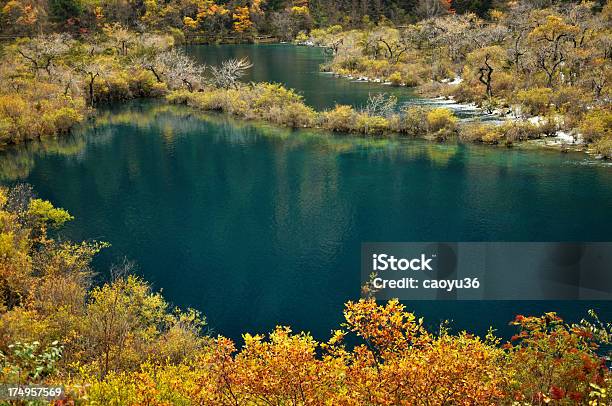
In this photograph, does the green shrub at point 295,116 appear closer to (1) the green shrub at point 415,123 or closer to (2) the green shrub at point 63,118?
(1) the green shrub at point 415,123

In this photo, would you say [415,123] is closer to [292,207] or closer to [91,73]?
[292,207]

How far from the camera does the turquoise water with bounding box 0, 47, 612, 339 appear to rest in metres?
37.1

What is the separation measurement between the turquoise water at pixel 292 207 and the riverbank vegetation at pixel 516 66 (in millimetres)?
9569

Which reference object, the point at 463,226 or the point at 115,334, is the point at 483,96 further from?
the point at 115,334

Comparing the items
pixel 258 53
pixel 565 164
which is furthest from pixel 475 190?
pixel 258 53

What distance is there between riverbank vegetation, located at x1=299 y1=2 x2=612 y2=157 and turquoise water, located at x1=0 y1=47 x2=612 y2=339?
957 cm

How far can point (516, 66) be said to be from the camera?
3824 inches

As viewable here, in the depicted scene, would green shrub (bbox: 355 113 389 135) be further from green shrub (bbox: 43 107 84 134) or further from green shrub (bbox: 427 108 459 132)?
green shrub (bbox: 43 107 84 134)

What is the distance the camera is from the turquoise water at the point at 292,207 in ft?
122

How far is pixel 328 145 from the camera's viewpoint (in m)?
74.3

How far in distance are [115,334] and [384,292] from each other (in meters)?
16.3

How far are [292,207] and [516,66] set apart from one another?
208ft

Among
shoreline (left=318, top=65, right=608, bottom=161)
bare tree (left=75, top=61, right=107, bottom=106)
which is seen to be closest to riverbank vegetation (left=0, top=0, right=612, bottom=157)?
bare tree (left=75, top=61, right=107, bottom=106)

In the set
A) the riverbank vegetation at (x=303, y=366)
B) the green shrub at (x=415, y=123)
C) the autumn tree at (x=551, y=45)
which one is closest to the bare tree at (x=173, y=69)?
the green shrub at (x=415, y=123)
